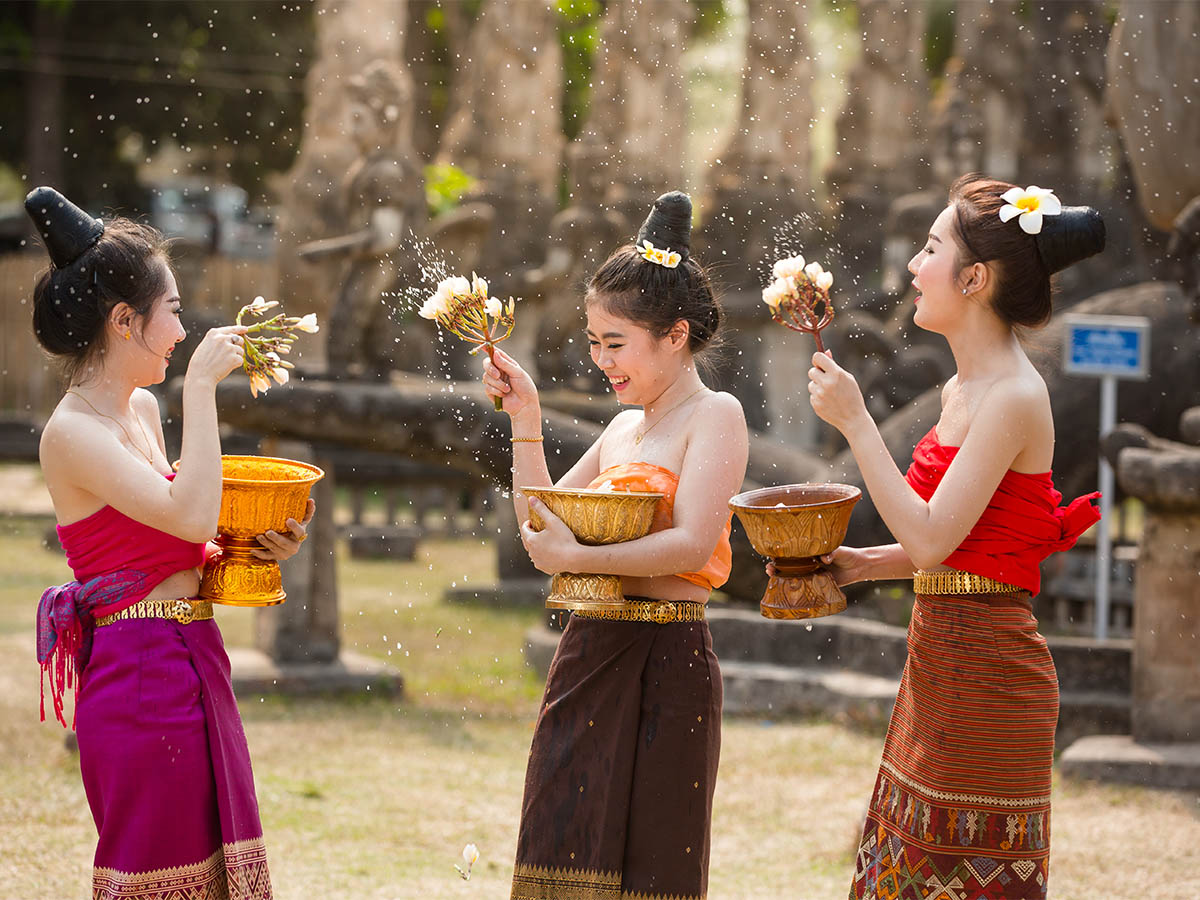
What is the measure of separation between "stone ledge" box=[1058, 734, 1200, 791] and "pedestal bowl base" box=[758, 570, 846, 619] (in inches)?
150

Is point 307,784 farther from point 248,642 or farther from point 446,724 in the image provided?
point 248,642

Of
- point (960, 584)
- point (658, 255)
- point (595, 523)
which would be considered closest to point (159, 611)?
point (595, 523)

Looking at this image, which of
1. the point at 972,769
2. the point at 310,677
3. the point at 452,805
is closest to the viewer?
the point at 972,769

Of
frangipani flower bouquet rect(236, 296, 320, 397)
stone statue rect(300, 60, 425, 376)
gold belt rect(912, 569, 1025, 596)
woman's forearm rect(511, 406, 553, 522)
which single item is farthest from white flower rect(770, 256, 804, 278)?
stone statue rect(300, 60, 425, 376)

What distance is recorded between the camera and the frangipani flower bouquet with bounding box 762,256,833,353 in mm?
3364

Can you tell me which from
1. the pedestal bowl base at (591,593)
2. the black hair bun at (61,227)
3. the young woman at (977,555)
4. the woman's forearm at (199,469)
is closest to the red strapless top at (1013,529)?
the young woman at (977,555)

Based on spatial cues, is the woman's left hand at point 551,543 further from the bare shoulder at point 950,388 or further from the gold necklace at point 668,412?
the bare shoulder at point 950,388

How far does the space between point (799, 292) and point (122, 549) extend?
163 centimetres

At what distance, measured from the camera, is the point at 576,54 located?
27625 millimetres

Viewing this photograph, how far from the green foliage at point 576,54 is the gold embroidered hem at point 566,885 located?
24456 mm

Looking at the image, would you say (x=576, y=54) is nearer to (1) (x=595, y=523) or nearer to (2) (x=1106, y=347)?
(2) (x=1106, y=347)

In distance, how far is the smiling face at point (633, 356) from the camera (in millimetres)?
3332

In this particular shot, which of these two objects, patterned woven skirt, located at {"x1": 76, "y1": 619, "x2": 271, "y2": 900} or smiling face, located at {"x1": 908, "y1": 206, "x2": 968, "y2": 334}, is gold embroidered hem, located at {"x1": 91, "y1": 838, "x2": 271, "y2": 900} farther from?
smiling face, located at {"x1": 908, "y1": 206, "x2": 968, "y2": 334}

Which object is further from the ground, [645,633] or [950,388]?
[950,388]
